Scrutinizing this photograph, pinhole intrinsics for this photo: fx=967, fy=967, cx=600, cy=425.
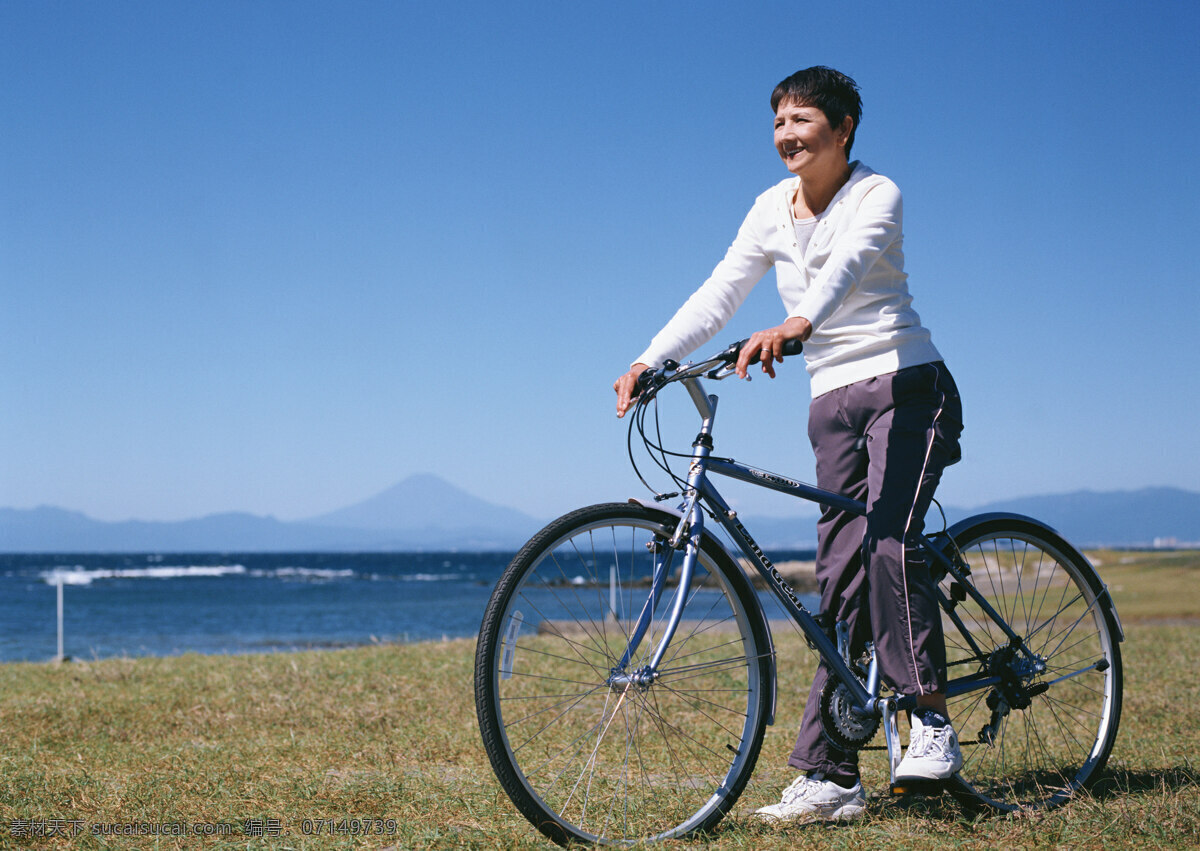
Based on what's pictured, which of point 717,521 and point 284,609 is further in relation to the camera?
point 284,609

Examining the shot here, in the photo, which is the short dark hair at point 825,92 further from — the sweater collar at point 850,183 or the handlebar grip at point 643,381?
the handlebar grip at point 643,381

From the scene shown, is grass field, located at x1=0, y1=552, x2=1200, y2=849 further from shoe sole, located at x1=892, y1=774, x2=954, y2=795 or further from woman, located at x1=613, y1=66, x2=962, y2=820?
woman, located at x1=613, y1=66, x2=962, y2=820

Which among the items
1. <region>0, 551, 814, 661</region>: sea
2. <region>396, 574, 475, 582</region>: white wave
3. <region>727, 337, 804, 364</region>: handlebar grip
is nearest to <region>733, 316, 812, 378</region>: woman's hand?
<region>727, 337, 804, 364</region>: handlebar grip

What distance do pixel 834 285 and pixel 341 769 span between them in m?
2.27

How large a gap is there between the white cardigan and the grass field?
49.2 inches

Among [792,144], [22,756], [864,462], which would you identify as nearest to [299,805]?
[22,756]

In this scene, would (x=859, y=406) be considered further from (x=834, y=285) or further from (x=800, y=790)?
(x=800, y=790)

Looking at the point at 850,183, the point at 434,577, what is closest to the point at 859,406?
the point at 850,183

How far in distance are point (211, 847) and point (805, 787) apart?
1.53 meters

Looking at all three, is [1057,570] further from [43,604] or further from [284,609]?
[43,604]

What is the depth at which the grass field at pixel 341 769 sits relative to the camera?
237 cm

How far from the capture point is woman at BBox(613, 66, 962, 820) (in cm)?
259

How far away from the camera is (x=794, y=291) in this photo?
2.82 meters

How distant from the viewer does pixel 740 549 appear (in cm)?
256
